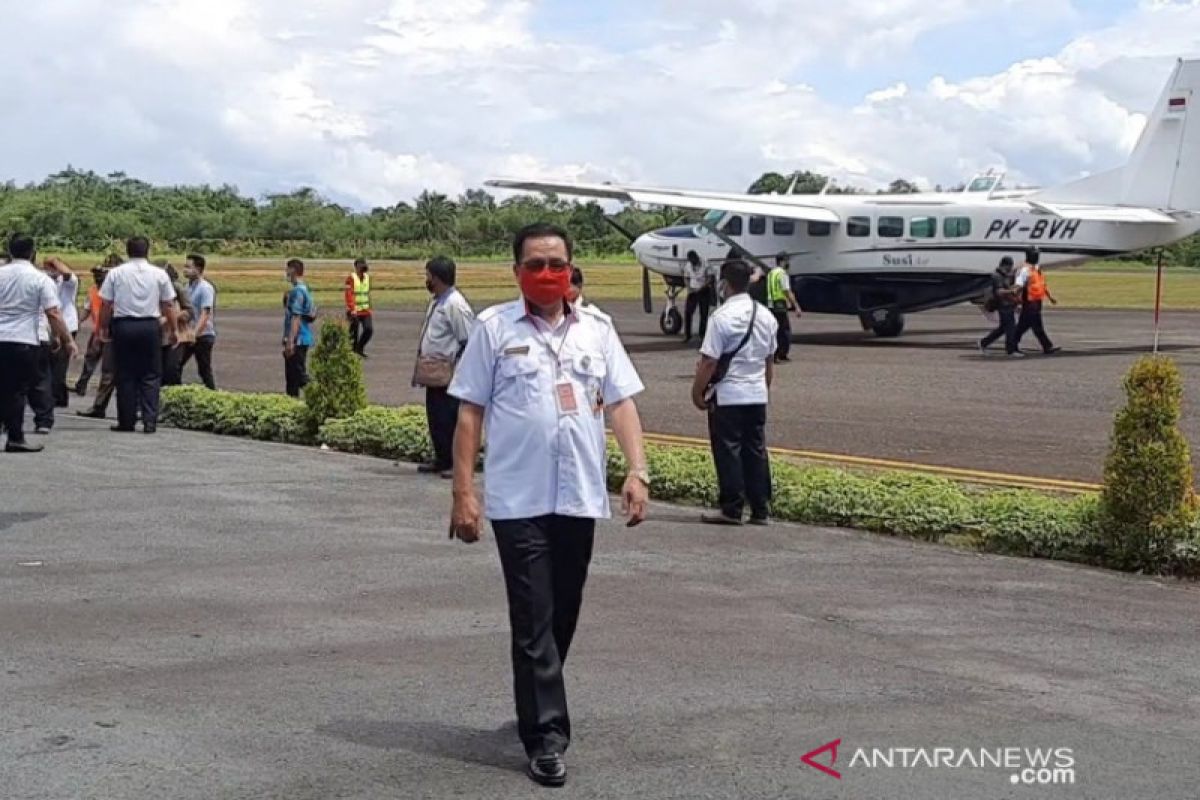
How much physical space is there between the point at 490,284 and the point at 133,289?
49.3 meters

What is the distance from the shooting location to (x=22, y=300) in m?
14.3

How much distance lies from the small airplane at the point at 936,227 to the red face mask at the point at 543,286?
2414 cm

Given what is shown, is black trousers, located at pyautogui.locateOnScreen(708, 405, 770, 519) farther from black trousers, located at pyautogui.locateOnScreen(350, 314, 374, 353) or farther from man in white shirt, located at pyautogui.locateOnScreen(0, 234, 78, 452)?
black trousers, located at pyautogui.locateOnScreen(350, 314, 374, 353)

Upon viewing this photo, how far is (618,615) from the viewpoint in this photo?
8320 mm

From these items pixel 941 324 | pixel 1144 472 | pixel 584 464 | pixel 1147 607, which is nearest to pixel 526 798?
pixel 584 464

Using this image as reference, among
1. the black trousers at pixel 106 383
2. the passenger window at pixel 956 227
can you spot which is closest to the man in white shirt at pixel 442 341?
the black trousers at pixel 106 383

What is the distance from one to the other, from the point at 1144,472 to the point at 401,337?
24.8 meters

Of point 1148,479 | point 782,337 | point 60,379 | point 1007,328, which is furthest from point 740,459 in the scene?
point 1007,328

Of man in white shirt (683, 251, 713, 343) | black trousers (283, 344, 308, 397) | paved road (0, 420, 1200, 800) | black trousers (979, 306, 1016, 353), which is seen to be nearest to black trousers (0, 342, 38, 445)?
paved road (0, 420, 1200, 800)

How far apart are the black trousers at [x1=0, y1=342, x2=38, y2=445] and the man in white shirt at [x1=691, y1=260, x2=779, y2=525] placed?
6255 millimetres

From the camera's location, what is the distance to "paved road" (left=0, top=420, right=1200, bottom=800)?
570 cm

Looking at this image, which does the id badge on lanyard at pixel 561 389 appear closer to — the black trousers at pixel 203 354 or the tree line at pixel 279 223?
the black trousers at pixel 203 354

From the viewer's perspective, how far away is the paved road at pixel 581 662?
5699 millimetres

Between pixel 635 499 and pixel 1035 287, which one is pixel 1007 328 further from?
pixel 635 499
